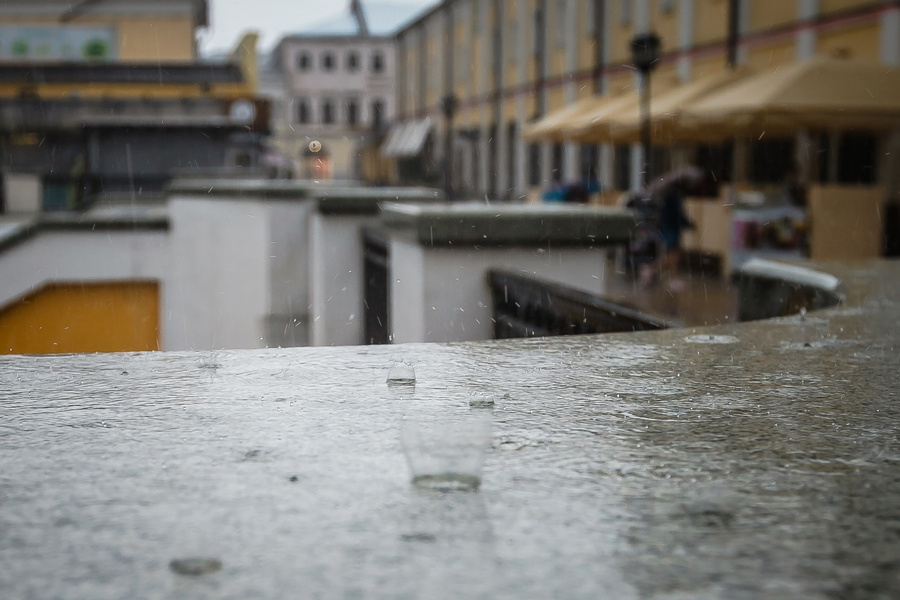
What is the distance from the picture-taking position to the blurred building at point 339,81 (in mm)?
73812

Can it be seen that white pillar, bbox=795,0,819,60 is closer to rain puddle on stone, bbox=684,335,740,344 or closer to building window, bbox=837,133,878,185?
building window, bbox=837,133,878,185

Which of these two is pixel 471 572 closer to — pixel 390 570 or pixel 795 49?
pixel 390 570

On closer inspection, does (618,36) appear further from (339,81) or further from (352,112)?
(352,112)

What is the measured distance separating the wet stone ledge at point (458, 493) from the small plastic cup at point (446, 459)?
0.03m

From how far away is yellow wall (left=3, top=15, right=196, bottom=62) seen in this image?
4041 cm

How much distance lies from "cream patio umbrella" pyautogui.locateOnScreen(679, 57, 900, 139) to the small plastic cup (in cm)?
→ 1078

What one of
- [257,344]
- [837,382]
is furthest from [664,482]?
[257,344]

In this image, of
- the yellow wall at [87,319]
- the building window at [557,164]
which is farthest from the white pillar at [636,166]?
the yellow wall at [87,319]

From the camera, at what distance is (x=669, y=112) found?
14.8 metres

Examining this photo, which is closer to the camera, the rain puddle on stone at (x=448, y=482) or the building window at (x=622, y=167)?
the rain puddle on stone at (x=448, y=482)

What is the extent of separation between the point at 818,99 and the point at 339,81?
65673 millimetres

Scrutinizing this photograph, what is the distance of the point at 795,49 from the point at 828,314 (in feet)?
47.3

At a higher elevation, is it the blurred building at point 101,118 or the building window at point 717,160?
the blurred building at point 101,118

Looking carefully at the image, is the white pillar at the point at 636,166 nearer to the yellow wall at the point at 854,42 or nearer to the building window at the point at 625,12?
the building window at the point at 625,12
